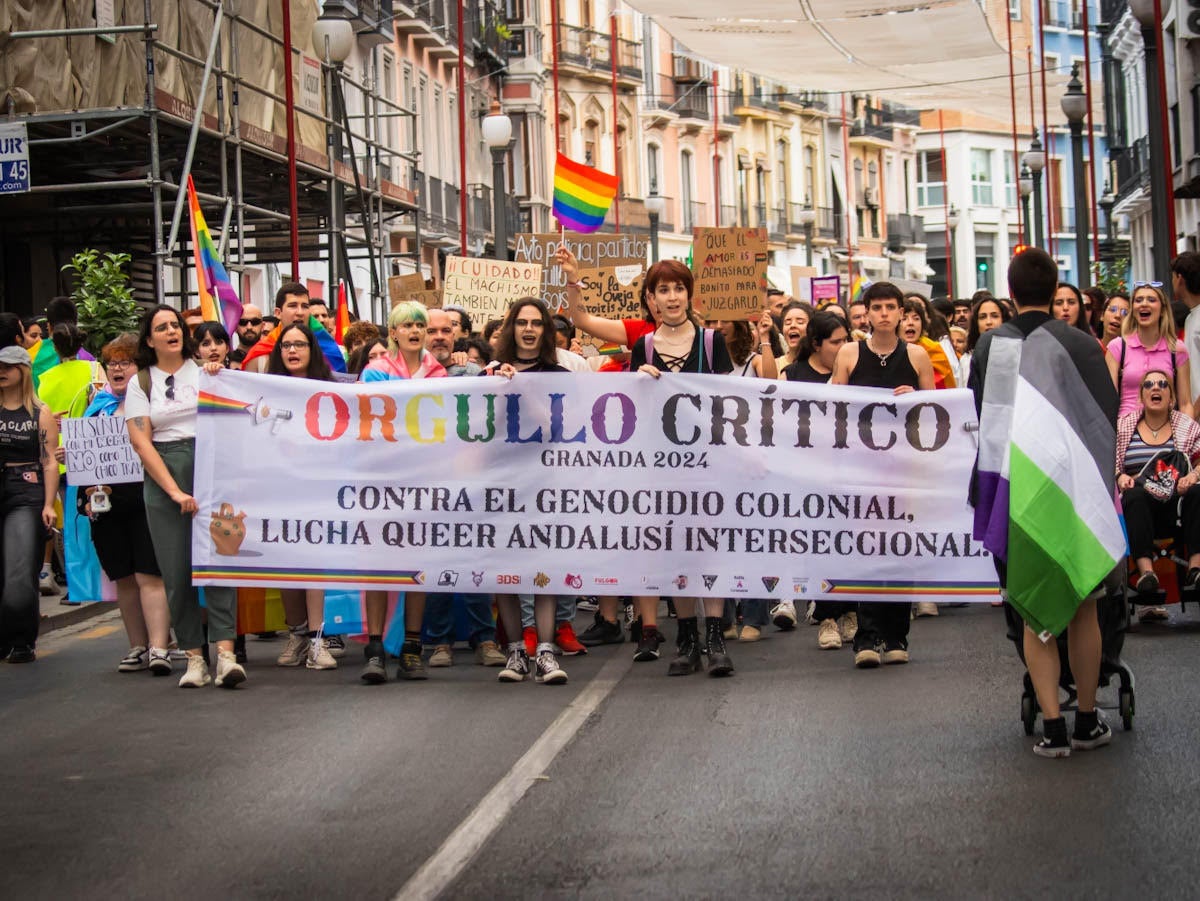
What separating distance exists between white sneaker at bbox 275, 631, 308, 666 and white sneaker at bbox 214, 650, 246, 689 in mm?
950

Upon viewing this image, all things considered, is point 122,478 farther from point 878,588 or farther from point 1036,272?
point 1036,272

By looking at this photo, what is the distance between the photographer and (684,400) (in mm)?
11188

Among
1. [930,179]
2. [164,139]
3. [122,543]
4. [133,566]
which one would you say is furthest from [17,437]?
[930,179]

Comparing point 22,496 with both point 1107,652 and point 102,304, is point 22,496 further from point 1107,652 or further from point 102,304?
point 1107,652

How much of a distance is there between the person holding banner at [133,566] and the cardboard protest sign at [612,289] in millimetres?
7698

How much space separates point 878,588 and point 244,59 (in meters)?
19.7

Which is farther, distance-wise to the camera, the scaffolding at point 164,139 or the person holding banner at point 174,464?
the scaffolding at point 164,139

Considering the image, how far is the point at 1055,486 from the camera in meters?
8.12

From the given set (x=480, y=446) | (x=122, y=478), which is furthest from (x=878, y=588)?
(x=122, y=478)

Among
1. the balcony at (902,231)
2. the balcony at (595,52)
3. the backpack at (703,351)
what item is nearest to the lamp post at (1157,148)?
the backpack at (703,351)

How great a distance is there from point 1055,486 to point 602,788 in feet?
6.57

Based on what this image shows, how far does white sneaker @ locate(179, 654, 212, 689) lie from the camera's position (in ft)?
36.4

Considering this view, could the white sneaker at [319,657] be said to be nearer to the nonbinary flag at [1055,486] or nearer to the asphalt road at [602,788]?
the asphalt road at [602,788]

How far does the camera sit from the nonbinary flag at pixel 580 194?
2300cm
